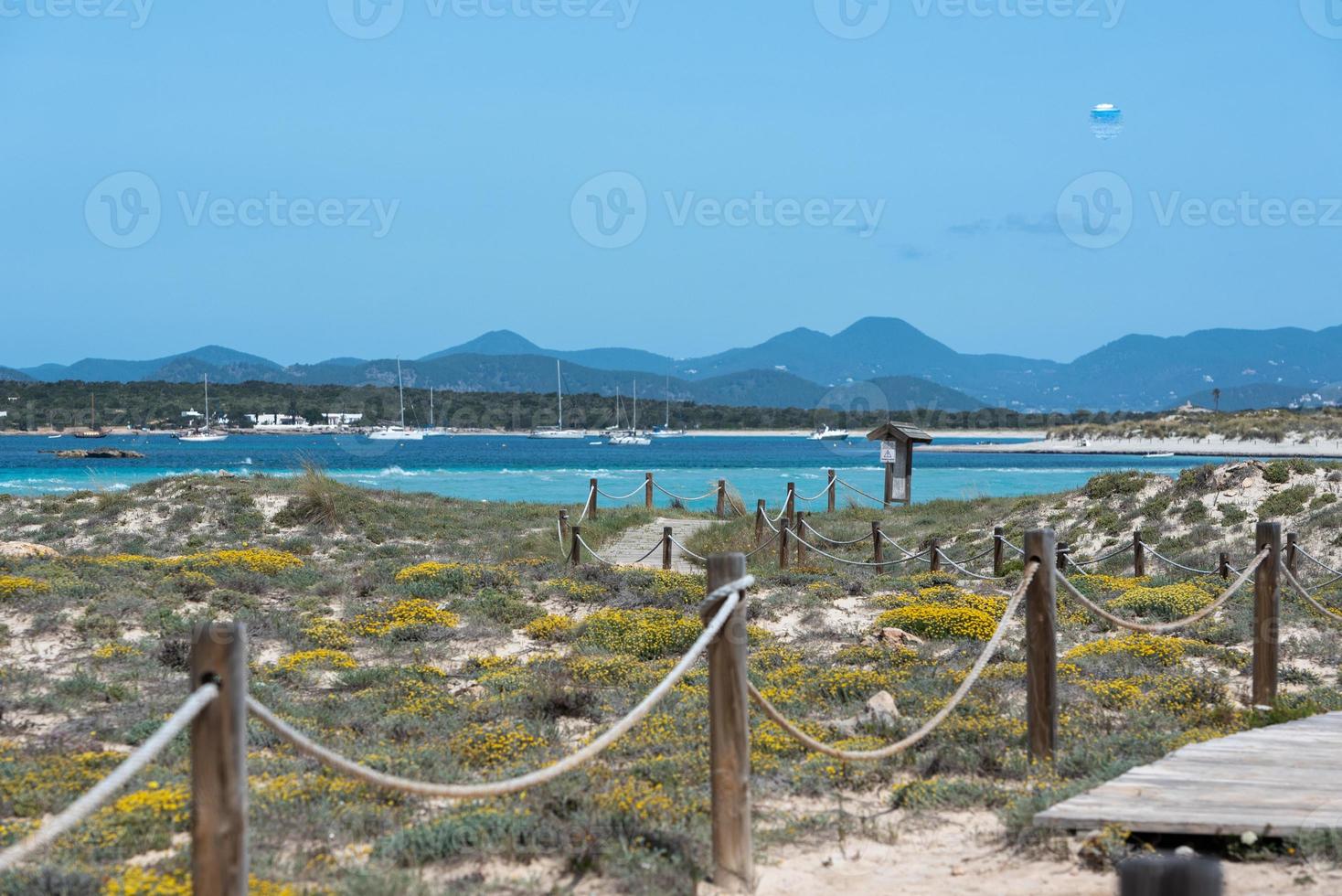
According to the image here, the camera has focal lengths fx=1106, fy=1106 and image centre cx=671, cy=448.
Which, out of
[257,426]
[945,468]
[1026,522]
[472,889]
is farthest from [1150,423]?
[472,889]

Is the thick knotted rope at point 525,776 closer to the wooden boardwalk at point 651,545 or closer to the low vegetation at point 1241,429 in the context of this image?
the wooden boardwalk at point 651,545

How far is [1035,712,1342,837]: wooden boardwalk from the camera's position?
4.76 m

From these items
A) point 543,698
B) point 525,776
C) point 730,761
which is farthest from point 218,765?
point 543,698

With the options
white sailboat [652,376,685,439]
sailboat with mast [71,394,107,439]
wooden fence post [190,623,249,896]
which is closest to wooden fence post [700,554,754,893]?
wooden fence post [190,623,249,896]

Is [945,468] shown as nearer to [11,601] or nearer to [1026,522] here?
[1026,522]

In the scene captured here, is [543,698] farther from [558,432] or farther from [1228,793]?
[558,432]

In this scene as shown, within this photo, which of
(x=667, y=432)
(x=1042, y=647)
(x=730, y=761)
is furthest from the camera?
(x=667, y=432)

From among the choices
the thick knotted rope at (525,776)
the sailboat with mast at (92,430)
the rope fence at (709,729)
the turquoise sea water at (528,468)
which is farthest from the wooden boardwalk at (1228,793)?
the sailboat with mast at (92,430)

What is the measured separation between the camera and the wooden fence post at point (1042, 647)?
6.05 m

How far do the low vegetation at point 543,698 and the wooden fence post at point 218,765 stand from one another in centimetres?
86

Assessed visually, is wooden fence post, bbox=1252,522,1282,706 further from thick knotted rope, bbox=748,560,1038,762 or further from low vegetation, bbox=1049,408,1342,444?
low vegetation, bbox=1049,408,1342,444

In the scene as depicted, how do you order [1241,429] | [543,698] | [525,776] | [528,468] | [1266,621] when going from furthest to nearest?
[1241,429] → [528,468] → [543,698] → [1266,621] → [525,776]

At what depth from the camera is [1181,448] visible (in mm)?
83625

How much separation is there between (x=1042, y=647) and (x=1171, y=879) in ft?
16.5
